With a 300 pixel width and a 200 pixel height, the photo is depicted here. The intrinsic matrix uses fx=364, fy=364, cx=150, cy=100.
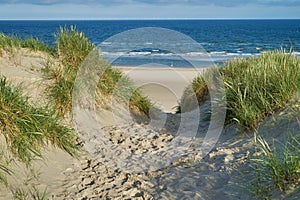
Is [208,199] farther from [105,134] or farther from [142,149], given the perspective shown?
[105,134]

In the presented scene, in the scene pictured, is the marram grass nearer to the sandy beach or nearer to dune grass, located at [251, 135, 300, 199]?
dune grass, located at [251, 135, 300, 199]

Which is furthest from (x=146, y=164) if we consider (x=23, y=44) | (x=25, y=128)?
(x=23, y=44)

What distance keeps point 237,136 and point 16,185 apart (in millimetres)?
3018

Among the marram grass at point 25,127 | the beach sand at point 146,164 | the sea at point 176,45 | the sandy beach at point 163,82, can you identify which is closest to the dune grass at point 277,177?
the beach sand at point 146,164

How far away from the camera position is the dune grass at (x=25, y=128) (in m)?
4.39

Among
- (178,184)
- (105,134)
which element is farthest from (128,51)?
(178,184)

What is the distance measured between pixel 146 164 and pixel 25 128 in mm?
1662

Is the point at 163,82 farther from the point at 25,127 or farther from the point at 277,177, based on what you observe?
the point at 277,177

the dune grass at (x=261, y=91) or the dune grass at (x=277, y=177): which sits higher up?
the dune grass at (x=261, y=91)

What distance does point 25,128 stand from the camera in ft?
14.9

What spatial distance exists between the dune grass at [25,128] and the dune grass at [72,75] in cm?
97

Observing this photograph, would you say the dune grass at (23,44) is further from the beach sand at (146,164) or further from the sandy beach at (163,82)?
the sandy beach at (163,82)

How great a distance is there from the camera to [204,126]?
20.5 feet

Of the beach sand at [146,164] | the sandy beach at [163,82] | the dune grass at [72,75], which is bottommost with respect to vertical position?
the sandy beach at [163,82]
